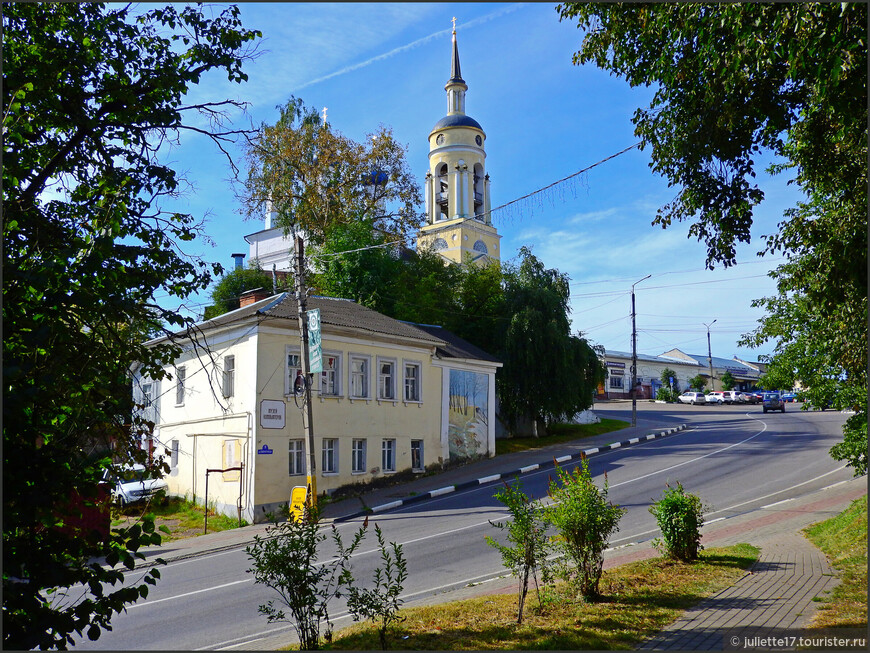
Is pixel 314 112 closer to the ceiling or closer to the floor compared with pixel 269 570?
closer to the ceiling

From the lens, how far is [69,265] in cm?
486

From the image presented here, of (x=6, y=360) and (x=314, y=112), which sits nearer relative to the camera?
(x=6, y=360)

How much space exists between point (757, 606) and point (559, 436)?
1152 inches

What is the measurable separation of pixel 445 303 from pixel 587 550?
98.0ft

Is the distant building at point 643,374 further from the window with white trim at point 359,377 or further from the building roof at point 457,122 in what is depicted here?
the window with white trim at point 359,377

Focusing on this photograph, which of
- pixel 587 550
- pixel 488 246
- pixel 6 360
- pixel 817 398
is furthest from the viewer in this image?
pixel 488 246

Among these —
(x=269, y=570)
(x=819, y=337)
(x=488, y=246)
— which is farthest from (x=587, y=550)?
(x=488, y=246)

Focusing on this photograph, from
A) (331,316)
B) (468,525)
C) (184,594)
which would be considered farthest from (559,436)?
(184,594)

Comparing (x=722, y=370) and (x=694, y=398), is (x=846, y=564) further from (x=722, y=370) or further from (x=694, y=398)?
(x=722, y=370)

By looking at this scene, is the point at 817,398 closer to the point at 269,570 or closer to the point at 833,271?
the point at 833,271

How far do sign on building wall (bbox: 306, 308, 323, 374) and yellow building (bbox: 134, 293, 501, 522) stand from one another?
2422 mm

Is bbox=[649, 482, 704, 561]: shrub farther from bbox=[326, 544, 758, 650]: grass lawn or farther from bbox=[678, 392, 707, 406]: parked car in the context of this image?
bbox=[678, 392, 707, 406]: parked car

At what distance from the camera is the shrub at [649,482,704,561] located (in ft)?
33.4

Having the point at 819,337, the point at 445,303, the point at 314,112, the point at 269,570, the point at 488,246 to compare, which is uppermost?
the point at 314,112
